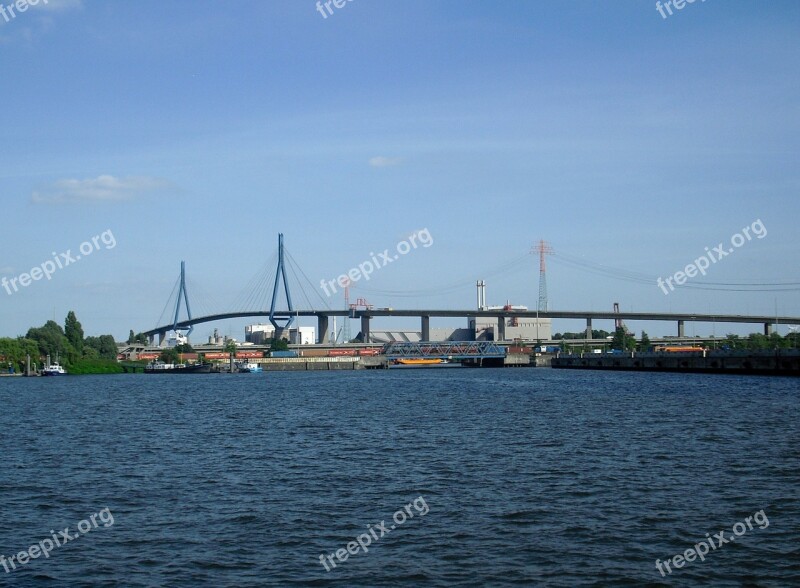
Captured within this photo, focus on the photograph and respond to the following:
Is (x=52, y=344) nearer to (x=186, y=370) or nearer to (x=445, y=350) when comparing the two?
(x=186, y=370)

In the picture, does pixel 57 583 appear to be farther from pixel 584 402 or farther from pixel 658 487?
pixel 584 402

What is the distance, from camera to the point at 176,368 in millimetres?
133625

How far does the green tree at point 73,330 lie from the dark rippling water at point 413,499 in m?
99.4

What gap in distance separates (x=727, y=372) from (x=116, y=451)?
2747 inches

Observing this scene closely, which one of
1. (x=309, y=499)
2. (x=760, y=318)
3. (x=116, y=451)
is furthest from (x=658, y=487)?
(x=760, y=318)

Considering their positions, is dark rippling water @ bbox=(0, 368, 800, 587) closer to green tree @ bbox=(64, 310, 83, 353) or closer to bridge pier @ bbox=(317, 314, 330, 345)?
green tree @ bbox=(64, 310, 83, 353)

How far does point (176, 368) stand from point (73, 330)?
1578cm

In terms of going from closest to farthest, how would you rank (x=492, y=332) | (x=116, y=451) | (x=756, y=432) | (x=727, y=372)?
(x=116, y=451), (x=756, y=432), (x=727, y=372), (x=492, y=332)

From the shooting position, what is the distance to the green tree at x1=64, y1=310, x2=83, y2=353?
128 meters

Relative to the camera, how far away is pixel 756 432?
89.5 feet

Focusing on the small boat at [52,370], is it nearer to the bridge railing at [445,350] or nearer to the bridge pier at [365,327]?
the bridge railing at [445,350]

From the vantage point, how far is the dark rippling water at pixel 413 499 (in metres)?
12.5

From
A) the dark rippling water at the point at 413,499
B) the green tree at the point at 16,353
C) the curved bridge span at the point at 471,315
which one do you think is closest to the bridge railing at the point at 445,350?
the curved bridge span at the point at 471,315

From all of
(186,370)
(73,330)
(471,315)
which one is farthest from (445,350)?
(73,330)
